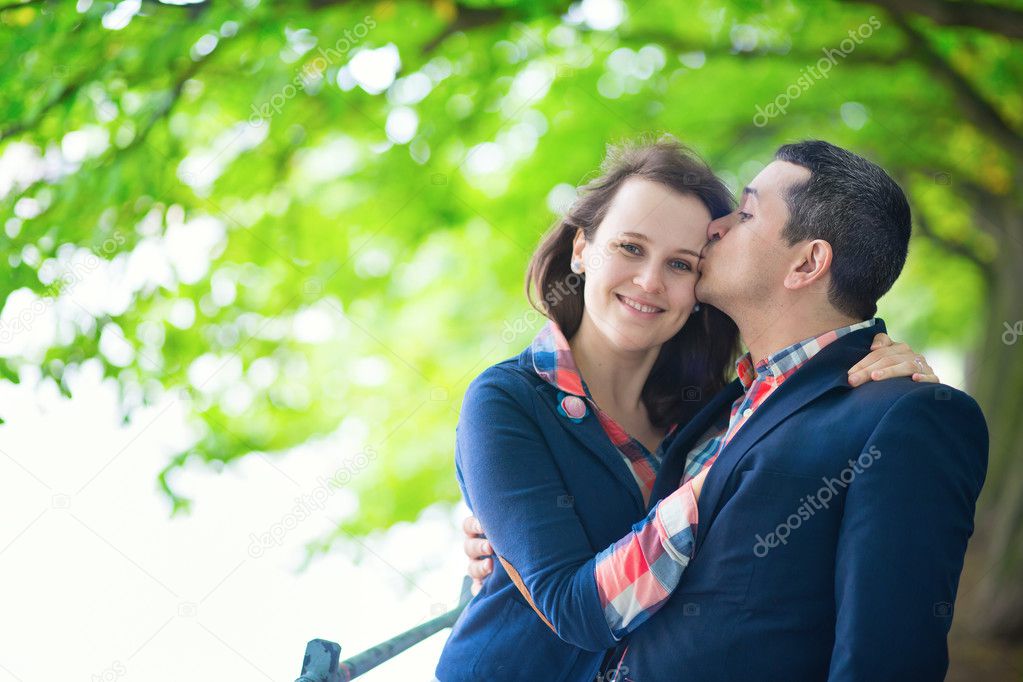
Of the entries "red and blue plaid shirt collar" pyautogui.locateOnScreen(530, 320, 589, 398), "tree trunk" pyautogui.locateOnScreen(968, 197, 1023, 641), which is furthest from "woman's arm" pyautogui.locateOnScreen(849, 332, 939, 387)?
"tree trunk" pyautogui.locateOnScreen(968, 197, 1023, 641)

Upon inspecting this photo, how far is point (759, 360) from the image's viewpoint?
7.52ft

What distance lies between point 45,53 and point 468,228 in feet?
15.2

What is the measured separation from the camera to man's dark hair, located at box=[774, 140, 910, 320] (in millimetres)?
2229

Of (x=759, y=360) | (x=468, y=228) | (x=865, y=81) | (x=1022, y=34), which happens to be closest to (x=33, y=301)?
(x=759, y=360)

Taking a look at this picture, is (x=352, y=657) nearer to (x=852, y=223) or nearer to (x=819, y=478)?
(x=819, y=478)

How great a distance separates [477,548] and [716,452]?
1.95 ft

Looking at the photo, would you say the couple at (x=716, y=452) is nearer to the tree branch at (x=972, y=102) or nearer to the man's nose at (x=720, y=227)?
the man's nose at (x=720, y=227)

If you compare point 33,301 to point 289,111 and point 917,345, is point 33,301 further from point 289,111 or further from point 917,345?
point 917,345

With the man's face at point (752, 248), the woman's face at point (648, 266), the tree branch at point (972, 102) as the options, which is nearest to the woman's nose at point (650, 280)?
the woman's face at point (648, 266)

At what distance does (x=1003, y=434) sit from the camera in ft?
29.8

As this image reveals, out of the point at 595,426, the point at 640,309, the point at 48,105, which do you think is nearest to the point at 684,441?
the point at 595,426

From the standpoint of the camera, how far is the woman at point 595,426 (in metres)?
1.95

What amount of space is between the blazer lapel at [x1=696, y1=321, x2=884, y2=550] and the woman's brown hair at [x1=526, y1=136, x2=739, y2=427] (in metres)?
0.53

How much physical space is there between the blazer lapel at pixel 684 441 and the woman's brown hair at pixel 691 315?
205 millimetres
